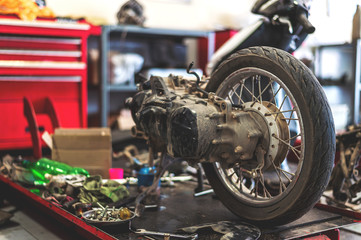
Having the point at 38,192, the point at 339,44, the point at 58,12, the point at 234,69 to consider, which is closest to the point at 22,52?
the point at 58,12

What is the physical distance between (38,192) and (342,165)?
5.29 ft

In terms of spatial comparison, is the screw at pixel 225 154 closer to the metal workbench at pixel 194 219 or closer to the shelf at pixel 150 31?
the metal workbench at pixel 194 219

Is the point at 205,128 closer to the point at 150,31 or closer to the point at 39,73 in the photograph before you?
the point at 39,73

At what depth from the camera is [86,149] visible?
2609mm

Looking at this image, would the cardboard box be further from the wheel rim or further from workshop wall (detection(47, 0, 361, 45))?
workshop wall (detection(47, 0, 361, 45))

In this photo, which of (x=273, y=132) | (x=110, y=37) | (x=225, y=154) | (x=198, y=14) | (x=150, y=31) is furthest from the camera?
(x=198, y=14)

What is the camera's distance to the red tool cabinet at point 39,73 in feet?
11.7

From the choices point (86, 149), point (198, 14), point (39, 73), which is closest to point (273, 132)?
point (86, 149)

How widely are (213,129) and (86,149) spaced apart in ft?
3.57

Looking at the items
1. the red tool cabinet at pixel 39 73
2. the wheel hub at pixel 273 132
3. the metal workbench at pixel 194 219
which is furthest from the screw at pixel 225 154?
the red tool cabinet at pixel 39 73

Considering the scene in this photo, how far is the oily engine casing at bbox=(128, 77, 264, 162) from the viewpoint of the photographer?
1.75 m

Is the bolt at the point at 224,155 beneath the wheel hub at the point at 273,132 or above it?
beneath

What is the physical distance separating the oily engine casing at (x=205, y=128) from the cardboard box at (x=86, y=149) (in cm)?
74

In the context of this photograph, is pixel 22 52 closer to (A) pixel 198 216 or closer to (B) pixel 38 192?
(B) pixel 38 192
